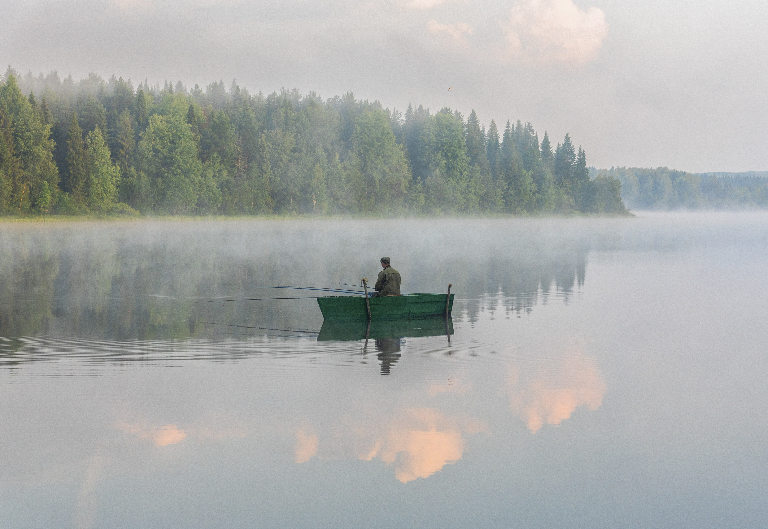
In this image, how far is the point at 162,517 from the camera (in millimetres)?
10828

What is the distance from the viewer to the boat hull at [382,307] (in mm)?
25828

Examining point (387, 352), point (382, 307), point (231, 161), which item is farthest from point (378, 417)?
point (231, 161)

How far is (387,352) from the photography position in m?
22.9

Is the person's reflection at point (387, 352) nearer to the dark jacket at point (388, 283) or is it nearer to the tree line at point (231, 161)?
the dark jacket at point (388, 283)

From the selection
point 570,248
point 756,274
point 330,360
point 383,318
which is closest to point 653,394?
point 330,360

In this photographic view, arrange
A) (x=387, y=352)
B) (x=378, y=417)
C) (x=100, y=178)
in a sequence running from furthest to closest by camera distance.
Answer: (x=100, y=178) < (x=387, y=352) < (x=378, y=417)

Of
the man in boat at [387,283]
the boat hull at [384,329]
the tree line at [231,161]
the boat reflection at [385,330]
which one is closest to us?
the boat reflection at [385,330]

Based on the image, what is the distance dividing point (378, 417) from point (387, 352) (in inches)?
285

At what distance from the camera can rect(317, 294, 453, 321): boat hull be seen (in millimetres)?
25828

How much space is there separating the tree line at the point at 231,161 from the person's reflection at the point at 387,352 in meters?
106

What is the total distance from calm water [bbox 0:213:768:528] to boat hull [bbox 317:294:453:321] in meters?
1.07

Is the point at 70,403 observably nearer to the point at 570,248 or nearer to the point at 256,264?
the point at 256,264

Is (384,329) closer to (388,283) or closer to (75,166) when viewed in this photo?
(388,283)

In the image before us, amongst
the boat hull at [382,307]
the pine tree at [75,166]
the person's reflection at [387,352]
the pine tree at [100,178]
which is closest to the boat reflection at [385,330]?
the person's reflection at [387,352]
